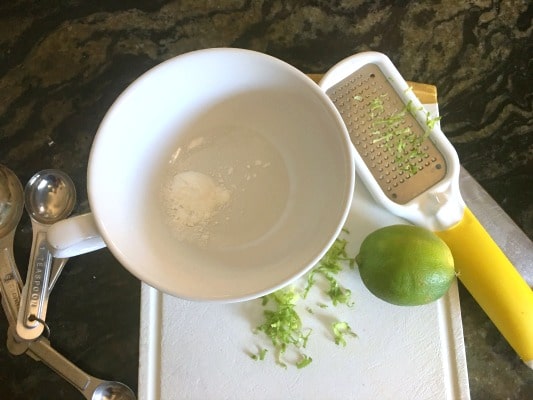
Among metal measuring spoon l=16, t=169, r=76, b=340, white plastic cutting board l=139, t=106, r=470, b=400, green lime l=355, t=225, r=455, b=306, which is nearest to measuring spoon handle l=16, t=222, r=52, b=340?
metal measuring spoon l=16, t=169, r=76, b=340

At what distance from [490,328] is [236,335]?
0.32 m

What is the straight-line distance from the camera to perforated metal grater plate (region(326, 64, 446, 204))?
728 mm

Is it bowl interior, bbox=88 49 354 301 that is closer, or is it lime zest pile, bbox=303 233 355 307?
bowl interior, bbox=88 49 354 301

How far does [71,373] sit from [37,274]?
0.44ft

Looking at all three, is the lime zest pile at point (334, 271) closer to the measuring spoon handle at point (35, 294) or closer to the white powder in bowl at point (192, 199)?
the white powder in bowl at point (192, 199)

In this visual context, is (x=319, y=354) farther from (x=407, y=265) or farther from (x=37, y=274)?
(x=37, y=274)

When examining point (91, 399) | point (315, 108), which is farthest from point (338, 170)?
point (91, 399)

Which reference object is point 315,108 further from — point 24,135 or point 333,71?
point 24,135

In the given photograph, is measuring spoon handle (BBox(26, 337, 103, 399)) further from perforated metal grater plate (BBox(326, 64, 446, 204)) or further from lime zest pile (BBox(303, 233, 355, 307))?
perforated metal grater plate (BBox(326, 64, 446, 204))

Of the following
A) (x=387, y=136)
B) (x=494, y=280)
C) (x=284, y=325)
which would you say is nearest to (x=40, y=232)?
(x=284, y=325)

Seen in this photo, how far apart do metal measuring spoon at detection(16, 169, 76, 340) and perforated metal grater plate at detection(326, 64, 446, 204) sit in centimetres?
38

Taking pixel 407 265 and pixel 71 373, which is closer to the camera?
pixel 407 265

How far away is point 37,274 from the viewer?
0.78 meters

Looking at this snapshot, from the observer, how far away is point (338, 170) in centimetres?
62
